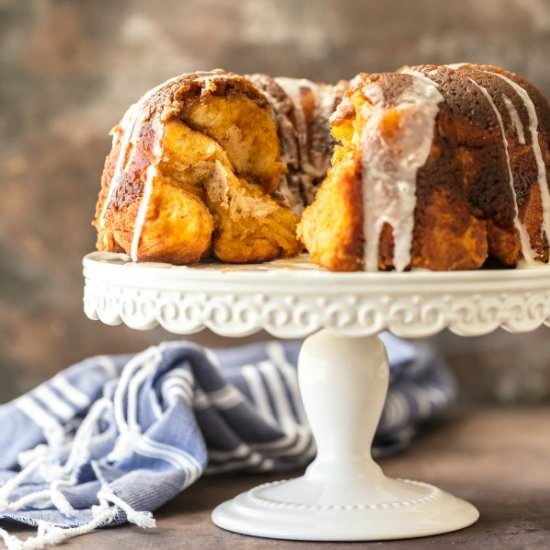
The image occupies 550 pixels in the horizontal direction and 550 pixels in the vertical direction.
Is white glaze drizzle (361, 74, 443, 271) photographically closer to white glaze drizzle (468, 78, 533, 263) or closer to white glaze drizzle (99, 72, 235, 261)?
white glaze drizzle (468, 78, 533, 263)

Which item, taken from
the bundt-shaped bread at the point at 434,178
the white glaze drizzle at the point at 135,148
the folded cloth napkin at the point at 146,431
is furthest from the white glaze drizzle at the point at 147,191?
the folded cloth napkin at the point at 146,431

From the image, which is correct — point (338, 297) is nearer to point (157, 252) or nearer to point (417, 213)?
point (417, 213)

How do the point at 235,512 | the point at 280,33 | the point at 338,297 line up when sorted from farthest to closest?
1. the point at 280,33
2. the point at 235,512
3. the point at 338,297

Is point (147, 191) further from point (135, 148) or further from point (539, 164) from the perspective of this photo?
point (539, 164)

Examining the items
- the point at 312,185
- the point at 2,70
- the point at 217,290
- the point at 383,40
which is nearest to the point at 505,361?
the point at 383,40

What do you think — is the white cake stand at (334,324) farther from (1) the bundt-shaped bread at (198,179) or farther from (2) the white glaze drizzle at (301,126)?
(2) the white glaze drizzle at (301,126)

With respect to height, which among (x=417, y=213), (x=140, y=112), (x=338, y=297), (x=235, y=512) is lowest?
(x=235, y=512)
